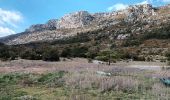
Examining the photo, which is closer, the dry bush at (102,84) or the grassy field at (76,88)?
the grassy field at (76,88)

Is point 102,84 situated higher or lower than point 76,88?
higher

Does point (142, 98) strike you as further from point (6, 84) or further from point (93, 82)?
point (6, 84)

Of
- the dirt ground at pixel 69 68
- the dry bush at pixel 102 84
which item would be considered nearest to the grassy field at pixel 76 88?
the dry bush at pixel 102 84

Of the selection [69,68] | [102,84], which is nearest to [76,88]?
[102,84]

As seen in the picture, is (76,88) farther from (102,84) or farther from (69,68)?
(69,68)

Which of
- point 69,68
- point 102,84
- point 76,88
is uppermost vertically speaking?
point 69,68

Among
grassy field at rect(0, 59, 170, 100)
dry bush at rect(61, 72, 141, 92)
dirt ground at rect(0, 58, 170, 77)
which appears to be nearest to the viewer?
grassy field at rect(0, 59, 170, 100)

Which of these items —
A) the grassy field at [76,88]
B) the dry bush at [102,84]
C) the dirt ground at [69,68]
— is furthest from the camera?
the dirt ground at [69,68]

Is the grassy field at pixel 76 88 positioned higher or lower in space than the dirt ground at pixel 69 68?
lower

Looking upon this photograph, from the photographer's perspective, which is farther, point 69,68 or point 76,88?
point 69,68

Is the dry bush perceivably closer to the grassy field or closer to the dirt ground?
the grassy field

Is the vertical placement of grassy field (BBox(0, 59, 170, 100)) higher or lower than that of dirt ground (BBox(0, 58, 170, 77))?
lower

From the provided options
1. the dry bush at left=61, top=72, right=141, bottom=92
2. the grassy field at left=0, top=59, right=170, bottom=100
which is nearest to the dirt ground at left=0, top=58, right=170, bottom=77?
the grassy field at left=0, top=59, right=170, bottom=100

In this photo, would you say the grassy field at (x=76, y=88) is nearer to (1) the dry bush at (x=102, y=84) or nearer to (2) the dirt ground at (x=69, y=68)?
(1) the dry bush at (x=102, y=84)
